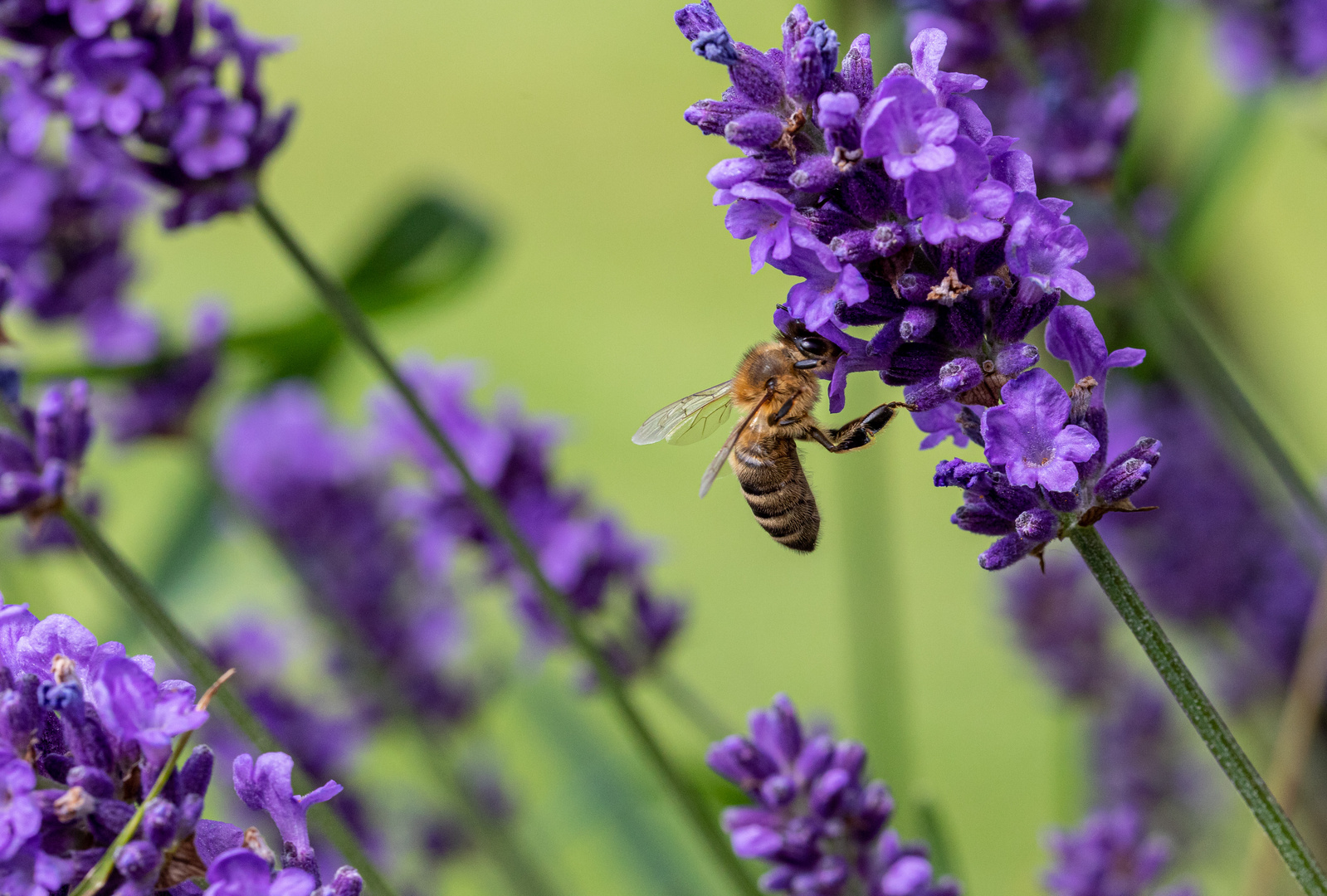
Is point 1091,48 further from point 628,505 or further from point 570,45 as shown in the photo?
point 570,45

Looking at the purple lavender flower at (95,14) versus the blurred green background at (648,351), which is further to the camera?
the blurred green background at (648,351)

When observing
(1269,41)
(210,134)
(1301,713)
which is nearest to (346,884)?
(210,134)

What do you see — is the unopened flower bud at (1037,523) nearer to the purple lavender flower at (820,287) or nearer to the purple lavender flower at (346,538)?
the purple lavender flower at (820,287)

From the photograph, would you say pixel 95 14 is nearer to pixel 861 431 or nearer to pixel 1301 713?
pixel 861 431

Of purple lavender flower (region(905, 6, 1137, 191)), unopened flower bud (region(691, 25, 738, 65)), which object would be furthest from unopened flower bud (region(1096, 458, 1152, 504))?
purple lavender flower (region(905, 6, 1137, 191))

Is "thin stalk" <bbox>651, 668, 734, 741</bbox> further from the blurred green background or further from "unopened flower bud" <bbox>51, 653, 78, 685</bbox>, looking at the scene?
"unopened flower bud" <bbox>51, 653, 78, 685</bbox>

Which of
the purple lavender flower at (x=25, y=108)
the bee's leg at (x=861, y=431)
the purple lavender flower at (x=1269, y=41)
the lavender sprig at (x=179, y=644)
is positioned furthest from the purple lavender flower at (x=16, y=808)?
the purple lavender flower at (x=1269, y=41)
